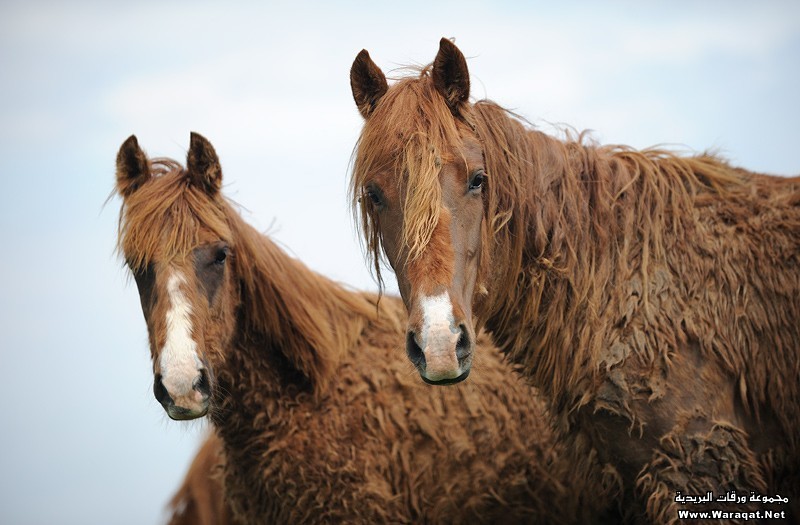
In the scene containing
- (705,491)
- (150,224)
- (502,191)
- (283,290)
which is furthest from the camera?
(283,290)

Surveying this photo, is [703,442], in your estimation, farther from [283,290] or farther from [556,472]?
[283,290]

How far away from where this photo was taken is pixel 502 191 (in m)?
4.14

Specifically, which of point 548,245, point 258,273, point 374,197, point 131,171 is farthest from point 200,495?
point 548,245

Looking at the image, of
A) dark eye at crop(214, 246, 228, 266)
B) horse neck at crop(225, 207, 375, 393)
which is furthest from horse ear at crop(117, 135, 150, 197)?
dark eye at crop(214, 246, 228, 266)

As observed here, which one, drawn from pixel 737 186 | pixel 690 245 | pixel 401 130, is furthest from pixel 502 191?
pixel 737 186

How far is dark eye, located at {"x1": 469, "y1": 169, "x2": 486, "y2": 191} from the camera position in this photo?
12.9 ft

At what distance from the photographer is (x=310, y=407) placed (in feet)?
17.7

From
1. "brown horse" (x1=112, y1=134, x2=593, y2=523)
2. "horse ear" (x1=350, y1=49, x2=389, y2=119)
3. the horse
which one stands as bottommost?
the horse

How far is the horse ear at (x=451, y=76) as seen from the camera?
407 centimetres

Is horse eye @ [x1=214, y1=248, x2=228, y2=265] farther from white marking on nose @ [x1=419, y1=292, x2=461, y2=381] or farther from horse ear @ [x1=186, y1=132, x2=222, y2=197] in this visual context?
white marking on nose @ [x1=419, y1=292, x2=461, y2=381]

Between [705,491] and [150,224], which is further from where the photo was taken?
[150,224]

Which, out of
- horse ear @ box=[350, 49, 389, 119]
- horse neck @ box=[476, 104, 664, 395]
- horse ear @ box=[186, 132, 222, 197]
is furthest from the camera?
horse ear @ box=[186, 132, 222, 197]

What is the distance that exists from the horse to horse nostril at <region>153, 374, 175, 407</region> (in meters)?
2.34

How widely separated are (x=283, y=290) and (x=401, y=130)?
6.18ft
